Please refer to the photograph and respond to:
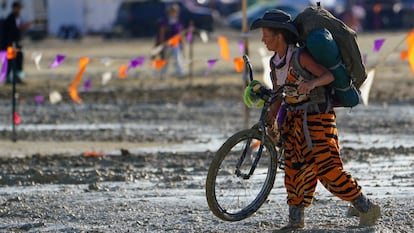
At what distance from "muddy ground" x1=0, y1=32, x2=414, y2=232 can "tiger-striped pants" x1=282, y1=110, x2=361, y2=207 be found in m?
0.28

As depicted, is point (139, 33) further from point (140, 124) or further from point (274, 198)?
point (274, 198)

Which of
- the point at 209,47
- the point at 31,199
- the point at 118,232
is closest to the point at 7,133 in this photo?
the point at 31,199

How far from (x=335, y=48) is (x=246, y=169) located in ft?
3.89

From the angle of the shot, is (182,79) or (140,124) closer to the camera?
(140,124)

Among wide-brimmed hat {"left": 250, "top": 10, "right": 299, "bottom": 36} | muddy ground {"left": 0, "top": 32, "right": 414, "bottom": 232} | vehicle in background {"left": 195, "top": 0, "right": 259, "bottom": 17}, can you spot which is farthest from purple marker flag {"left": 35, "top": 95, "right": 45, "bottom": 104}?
vehicle in background {"left": 195, "top": 0, "right": 259, "bottom": 17}

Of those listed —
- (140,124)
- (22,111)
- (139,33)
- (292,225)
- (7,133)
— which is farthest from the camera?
(139,33)

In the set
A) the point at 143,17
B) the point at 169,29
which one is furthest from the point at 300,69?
the point at 143,17

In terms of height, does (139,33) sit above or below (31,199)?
below

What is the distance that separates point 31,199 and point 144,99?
1143cm

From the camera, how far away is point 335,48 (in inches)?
330

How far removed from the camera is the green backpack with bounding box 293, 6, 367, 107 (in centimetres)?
835

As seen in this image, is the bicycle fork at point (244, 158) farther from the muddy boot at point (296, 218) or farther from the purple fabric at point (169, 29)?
the purple fabric at point (169, 29)

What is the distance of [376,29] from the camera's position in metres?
55.0

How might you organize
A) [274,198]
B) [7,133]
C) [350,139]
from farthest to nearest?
[7,133], [350,139], [274,198]
